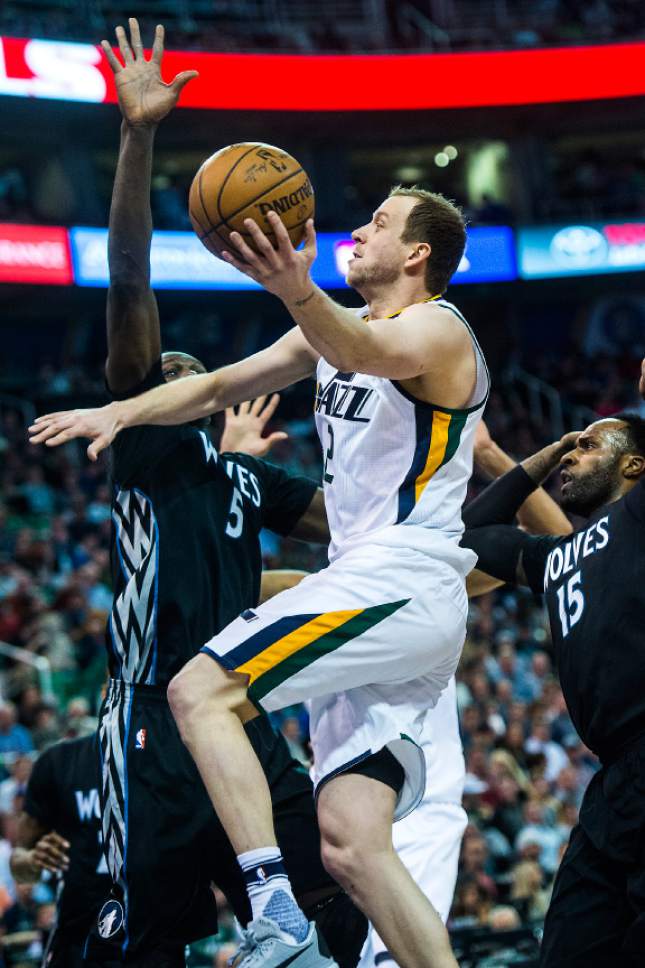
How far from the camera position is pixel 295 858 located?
14.4ft

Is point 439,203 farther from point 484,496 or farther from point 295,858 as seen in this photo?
point 295,858

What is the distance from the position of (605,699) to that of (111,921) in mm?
1787

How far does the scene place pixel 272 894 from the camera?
3.37 metres

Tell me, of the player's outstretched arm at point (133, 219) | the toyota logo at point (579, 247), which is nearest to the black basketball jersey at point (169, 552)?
the player's outstretched arm at point (133, 219)

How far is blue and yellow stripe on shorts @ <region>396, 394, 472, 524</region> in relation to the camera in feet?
12.7

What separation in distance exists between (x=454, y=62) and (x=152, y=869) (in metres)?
20.7

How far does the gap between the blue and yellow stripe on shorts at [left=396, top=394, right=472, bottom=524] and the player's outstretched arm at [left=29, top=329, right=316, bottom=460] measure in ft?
2.24

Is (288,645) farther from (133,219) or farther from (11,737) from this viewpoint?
(11,737)

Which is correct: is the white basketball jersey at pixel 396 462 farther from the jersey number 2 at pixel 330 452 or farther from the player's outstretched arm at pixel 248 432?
the player's outstretched arm at pixel 248 432

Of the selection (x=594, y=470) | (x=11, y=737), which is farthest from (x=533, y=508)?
(x=11, y=737)

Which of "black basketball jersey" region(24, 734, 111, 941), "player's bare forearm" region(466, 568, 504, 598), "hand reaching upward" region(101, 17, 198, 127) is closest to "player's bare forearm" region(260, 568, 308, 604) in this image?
"player's bare forearm" region(466, 568, 504, 598)

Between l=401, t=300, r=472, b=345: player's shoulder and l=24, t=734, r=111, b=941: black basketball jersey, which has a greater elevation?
l=401, t=300, r=472, b=345: player's shoulder

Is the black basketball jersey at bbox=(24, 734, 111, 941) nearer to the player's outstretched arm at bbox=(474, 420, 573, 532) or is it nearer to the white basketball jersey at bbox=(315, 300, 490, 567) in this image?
the white basketball jersey at bbox=(315, 300, 490, 567)

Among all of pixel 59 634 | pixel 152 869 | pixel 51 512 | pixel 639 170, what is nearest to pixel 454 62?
pixel 639 170
